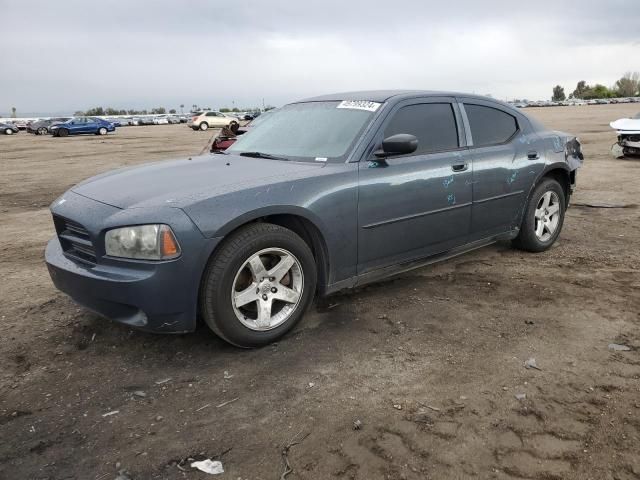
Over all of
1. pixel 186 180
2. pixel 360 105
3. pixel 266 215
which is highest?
pixel 360 105

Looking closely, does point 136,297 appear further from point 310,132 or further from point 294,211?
point 310,132

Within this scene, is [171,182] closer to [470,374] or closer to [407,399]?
[407,399]

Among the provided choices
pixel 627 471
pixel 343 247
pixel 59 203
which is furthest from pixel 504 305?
pixel 59 203

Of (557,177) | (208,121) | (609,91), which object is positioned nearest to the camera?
(557,177)

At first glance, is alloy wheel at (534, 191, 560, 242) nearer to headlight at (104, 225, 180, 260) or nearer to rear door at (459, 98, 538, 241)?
rear door at (459, 98, 538, 241)

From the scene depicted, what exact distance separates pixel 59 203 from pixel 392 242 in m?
2.35

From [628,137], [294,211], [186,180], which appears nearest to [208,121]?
[628,137]

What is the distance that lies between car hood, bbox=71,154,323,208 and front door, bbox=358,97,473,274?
0.50 meters

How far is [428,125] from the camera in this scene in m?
4.26

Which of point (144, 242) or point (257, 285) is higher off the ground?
point (144, 242)

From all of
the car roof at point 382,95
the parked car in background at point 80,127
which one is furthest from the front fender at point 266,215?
the parked car in background at point 80,127

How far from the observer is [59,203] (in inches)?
141

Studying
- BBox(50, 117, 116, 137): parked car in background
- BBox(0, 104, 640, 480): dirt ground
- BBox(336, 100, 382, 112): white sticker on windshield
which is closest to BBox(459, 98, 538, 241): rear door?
BBox(0, 104, 640, 480): dirt ground

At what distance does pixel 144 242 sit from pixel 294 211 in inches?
36.6
